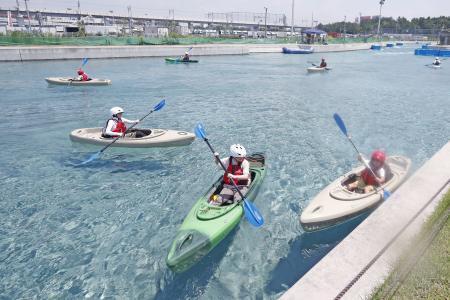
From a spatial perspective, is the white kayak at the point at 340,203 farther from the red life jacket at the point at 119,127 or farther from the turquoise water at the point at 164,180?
the red life jacket at the point at 119,127

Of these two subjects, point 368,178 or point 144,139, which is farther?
point 144,139

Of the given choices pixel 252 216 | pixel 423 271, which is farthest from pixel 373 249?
pixel 252 216

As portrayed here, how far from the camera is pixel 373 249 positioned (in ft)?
17.1

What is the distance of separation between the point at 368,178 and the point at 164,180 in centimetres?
577

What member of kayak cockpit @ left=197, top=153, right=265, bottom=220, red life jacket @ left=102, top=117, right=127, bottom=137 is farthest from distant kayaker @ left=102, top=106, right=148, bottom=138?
kayak cockpit @ left=197, top=153, right=265, bottom=220

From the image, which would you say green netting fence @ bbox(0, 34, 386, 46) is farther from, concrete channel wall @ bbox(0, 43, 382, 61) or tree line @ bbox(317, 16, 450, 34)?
tree line @ bbox(317, 16, 450, 34)

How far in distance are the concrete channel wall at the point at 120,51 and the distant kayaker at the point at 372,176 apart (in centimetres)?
4110

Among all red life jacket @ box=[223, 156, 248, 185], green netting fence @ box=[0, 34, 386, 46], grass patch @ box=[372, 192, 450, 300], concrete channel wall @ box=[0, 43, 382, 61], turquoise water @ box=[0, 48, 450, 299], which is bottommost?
turquoise water @ box=[0, 48, 450, 299]

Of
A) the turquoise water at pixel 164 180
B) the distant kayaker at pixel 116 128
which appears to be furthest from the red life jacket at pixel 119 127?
the turquoise water at pixel 164 180

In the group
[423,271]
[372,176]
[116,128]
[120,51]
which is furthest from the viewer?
[120,51]

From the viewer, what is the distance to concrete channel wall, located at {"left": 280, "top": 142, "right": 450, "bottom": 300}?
4.41 meters

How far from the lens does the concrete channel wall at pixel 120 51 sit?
3778 centimetres

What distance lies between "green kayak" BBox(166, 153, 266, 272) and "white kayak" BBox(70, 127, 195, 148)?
188 inches

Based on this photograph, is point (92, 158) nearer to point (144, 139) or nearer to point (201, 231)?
point (144, 139)
